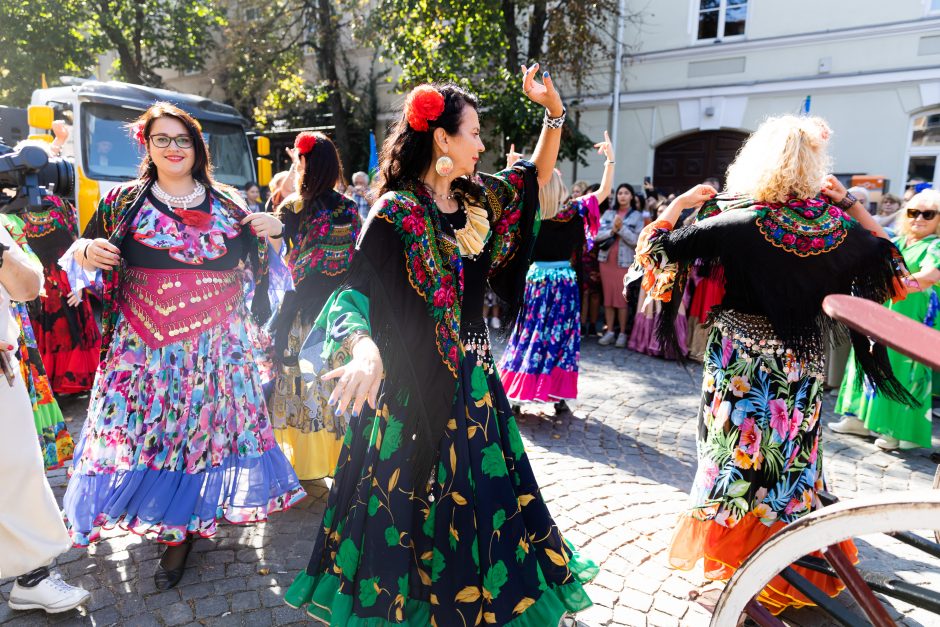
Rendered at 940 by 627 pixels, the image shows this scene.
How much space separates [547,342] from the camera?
202 inches

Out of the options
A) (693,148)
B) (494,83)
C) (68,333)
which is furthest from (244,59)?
(68,333)

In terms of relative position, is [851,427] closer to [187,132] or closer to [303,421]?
[303,421]

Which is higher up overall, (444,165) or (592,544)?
(444,165)

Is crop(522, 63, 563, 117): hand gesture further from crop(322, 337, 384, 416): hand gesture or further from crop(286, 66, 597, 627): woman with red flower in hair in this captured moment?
crop(322, 337, 384, 416): hand gesture

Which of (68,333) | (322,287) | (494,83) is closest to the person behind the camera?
(322,287)

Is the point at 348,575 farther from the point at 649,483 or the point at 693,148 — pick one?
the point at 693,148

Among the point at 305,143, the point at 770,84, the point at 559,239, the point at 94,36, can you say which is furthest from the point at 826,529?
the point at 94,36

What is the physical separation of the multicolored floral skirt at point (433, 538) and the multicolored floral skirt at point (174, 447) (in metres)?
0.81

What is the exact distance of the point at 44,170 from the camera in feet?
7.02

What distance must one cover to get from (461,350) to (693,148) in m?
12.6

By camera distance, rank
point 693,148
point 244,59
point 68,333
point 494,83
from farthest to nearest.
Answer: point 244,59, point 693,148, point 494,83, point 68,333

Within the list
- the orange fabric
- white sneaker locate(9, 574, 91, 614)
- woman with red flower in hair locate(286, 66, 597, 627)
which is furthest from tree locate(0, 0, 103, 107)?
the orange fabric

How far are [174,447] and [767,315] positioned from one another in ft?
8.65

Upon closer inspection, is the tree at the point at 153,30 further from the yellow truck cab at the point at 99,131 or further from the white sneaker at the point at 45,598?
the white sneaker at the point at 45,598
